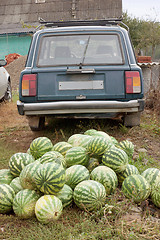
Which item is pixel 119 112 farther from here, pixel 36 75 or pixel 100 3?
pixel 100 3

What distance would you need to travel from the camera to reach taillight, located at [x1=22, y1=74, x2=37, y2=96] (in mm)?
5078

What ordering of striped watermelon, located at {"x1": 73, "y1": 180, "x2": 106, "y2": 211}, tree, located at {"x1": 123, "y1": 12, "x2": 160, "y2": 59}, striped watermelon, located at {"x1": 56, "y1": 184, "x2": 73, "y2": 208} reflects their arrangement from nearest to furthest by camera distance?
1. striped watermelon, located at {"x1": 73, "y1": 180, "x2": 106, "y2": 211}
2. striped watermelon, located at {"x1": 56, "y1": 184, "x2": 73, "y2": 208}
3. tree, located at {"x1": 123, "y1": 12, "x2": 160, "y2": 59}

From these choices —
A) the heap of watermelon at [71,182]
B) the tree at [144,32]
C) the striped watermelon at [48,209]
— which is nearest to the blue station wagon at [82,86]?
the heap of watermelon at [71,182]

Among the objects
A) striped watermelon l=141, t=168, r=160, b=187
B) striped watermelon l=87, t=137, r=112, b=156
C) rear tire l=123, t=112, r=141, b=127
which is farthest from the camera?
rear tire l=123, t=112, r=141, b=127

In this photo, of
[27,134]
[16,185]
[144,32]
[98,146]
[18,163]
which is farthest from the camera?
[144,32]

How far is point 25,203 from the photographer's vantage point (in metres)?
2.76

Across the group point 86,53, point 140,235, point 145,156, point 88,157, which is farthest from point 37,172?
point 86,53

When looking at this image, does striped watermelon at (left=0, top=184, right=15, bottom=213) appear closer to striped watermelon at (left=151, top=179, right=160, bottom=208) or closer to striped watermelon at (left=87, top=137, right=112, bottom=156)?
striped watermelon at (left=87, top=137, right=112, bottom=156)

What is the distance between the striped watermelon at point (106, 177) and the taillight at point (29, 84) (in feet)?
8.06

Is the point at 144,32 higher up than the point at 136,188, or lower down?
higher up

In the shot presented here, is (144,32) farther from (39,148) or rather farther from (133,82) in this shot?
(39,148)

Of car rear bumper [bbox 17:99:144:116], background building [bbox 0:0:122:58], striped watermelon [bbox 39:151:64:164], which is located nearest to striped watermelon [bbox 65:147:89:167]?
striped watermelon [bbox 39:151:64:164]

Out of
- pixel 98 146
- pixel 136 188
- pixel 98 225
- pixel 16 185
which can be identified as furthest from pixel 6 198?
pixel 136 188

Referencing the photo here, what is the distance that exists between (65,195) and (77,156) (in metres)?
0.54
